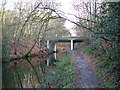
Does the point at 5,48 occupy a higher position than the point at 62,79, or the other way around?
the point at 5,48

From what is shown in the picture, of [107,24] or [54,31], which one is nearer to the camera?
[107,24]

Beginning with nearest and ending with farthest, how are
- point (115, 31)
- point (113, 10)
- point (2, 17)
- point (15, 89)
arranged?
point (115, 31) → point (113, 10) → point (15, 89) → point (2, 17)

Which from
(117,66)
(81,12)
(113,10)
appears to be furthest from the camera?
(81,12)

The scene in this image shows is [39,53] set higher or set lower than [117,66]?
lower

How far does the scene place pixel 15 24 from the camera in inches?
484

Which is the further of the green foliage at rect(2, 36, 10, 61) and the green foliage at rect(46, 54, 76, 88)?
the green foliage at rect(2, 36, 10, 61)

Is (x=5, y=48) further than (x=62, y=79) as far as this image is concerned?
Yes

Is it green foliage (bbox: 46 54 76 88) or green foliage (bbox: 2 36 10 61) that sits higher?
green foliage (bbox: 2 36 10 61)

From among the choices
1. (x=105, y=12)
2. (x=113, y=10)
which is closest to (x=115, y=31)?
(x=113, y=10)

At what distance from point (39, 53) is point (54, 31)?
11.0ft

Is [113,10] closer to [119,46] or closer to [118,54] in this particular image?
[119,46]

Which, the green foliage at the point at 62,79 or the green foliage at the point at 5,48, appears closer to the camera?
the green foliage at the point at 62,79

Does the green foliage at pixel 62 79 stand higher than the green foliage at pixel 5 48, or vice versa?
the green foliage at pixel 5 48

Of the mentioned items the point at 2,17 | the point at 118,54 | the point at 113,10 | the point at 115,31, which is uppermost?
the point at 2,17
